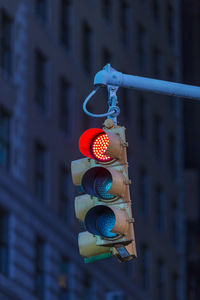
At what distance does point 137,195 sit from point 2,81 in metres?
14.8

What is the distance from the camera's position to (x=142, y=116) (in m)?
54.9

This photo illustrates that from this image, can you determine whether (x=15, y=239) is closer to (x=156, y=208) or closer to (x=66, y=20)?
(x=66, y=20)

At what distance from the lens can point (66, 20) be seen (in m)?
46.0

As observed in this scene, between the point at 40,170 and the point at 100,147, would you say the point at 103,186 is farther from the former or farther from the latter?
the point at 40,170

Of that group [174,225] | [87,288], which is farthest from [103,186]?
[174,225]

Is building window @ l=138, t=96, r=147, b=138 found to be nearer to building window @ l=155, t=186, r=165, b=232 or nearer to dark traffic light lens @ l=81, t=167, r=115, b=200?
building window @ l=155, t=186, r=165, b=232

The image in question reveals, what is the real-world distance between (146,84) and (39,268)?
30.7 metres

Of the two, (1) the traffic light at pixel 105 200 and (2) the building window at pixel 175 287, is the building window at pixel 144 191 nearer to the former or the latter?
(2) the building window at pixel 175 287

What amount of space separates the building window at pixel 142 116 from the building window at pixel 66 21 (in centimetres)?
938

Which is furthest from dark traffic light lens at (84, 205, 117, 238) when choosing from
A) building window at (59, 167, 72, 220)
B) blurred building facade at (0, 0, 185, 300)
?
building window at (59, 167, 72, 220)

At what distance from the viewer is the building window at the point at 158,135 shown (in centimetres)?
5638

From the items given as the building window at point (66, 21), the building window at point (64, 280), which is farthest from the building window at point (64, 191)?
the building window at point (66, 21)

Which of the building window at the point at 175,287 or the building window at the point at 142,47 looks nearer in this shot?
the building window at the point at 142,47

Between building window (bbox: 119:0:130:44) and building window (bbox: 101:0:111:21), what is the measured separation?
5.68 feet
